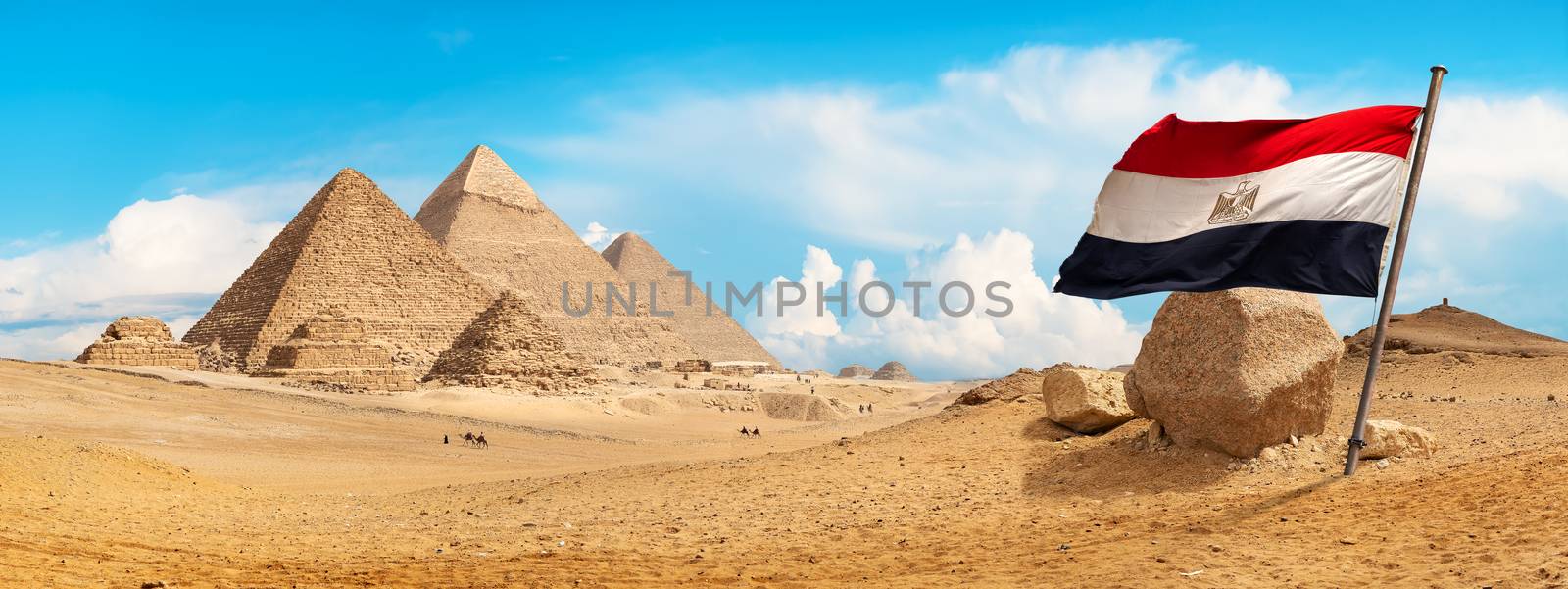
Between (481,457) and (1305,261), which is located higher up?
(1305,261)

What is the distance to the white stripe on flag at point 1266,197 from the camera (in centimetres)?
802

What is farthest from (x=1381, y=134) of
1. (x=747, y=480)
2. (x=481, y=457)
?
(x=481, y=457)

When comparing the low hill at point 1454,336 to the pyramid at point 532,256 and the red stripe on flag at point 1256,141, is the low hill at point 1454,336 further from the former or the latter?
the pyramid at point 532,256

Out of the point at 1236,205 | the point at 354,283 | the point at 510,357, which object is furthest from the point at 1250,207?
the point at 354,283

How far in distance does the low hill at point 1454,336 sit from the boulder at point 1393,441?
450 inches

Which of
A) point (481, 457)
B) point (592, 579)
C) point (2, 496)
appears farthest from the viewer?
point (481, 457)

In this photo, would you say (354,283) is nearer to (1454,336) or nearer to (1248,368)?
(1454,336)

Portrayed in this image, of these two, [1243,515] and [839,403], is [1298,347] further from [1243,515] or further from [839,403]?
[839,403]

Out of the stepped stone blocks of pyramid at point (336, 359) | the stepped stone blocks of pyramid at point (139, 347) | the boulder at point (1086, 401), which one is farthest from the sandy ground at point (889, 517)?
the stepped stone blocks of pyramid at point (139, 347)

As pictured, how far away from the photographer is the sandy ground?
6.84 metres

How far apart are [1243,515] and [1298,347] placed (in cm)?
191

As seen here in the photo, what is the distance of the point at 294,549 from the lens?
8531 millimetres

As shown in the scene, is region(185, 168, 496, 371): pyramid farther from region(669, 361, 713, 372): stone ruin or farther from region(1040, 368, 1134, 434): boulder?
region(1040, 368, 1134, 434): boulder

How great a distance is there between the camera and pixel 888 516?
9.16 m
